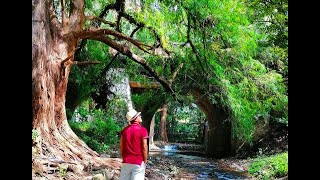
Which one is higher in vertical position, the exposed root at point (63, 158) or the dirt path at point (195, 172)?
the exposed root at point (63, 158)

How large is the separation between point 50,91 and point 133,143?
329cm

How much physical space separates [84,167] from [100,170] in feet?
0.94

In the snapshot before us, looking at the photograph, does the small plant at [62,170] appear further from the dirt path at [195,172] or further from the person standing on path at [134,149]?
the dirt path at [195,172]

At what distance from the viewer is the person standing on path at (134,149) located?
4773 mm

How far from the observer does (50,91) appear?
7.54 metres

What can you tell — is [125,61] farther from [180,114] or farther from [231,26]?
[180,114]

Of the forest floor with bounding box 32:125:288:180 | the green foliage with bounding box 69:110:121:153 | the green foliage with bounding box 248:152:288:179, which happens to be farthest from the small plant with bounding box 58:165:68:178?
the green foliage with bounding box 69:110:121:153

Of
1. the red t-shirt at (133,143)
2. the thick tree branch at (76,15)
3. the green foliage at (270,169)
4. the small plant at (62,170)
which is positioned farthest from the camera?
the green foliage at (270,169)

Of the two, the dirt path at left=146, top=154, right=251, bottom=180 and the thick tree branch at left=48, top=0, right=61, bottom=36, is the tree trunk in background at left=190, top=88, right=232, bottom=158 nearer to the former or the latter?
the dirt path at left=146, top=154, right=251, bottom=180

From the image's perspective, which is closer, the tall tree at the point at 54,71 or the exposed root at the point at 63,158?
the exposed root at the point at 63,158

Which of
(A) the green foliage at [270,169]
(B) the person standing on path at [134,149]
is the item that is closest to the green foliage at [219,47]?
(A) the green foliage at [270,169]

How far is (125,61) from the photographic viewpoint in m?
12.1

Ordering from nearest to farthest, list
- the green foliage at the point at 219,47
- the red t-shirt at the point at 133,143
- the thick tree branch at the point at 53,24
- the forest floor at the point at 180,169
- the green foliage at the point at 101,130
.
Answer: the red t-shirt at the point at 133,143 → the forest floor at the point at 180,169 → the thick tree branch at the point at 53,24 → the green foliage at the point at 219,47 → the green foliage at the point at 101,130
